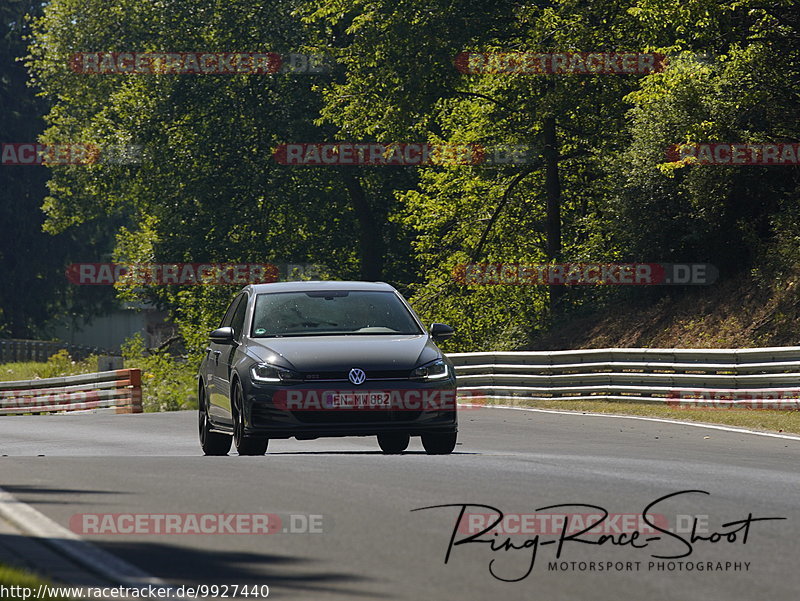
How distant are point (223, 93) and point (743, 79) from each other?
22.5m

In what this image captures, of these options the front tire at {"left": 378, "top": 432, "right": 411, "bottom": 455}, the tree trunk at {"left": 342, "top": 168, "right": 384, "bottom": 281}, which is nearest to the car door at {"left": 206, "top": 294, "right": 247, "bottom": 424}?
the front tire at {"left": 378, "top": 432, "right": 411, "bottom": 455}

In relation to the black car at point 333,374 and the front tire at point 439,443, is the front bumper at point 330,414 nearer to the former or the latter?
the black car at point 333,374

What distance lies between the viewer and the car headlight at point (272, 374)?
1366 centimetres

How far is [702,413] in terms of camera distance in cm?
2353

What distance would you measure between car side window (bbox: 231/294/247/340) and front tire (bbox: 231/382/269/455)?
908 millimetres

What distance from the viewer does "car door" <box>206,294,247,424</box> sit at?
14920mm

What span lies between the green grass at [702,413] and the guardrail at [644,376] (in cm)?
37

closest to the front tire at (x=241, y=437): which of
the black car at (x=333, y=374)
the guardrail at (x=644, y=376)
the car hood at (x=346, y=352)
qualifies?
the black car at (x=333, y=374)

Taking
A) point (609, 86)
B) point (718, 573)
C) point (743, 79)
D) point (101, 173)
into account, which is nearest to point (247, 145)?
point (101, 173)

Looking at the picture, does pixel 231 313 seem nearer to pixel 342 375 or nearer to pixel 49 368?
pixel 342 375

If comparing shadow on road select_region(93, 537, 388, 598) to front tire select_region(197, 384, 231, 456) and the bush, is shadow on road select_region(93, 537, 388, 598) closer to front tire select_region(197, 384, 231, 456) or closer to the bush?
front tire select_region(197, 384, 231, 456)

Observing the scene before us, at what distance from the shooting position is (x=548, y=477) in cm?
1195

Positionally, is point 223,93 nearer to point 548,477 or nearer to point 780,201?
point 780,201

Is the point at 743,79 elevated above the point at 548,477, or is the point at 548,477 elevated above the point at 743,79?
the point at 743,79
